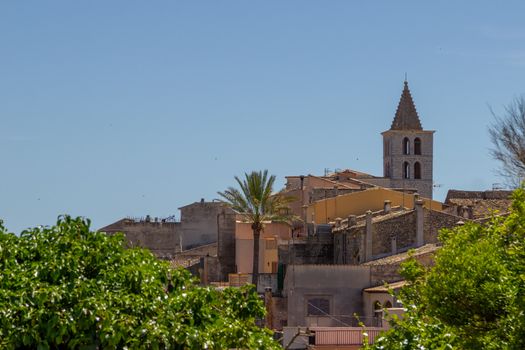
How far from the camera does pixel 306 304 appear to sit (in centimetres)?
5066

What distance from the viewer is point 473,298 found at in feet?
69.6

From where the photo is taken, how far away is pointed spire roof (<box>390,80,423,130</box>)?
107 m

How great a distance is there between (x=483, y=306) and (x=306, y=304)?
29.7 metres

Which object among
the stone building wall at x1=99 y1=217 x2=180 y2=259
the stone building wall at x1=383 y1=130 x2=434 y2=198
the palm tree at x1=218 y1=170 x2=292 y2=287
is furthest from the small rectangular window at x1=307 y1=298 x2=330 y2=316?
the stone building wall at x1=383 y1=130 x2=434 y2=198

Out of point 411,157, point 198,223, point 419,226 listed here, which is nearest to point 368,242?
point 419,226

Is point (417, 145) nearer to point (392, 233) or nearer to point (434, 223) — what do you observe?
point (392, 233)

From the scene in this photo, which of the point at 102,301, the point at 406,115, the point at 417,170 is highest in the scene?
the point at 406,115

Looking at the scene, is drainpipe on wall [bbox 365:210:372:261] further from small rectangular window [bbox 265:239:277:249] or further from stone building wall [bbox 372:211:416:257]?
small rectangular window [bbox 265:239:277:249]

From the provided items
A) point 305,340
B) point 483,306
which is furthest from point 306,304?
point 483,306

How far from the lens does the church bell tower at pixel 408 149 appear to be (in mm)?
106812

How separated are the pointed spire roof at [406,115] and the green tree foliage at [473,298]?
83976 millimetres

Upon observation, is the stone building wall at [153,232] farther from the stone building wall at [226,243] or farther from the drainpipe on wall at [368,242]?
the drainpipe on wall at [368,242]

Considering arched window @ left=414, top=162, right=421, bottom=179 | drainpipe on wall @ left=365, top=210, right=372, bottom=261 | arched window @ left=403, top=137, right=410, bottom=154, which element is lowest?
drainpipe on wall @ left=365, top=210, right=372, bottom=261

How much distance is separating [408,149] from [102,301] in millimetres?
89692
